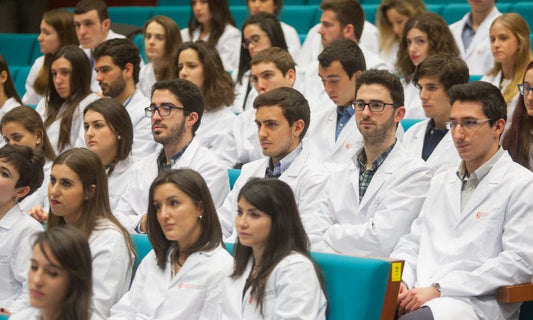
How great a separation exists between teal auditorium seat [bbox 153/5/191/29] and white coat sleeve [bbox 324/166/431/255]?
12.0 ft

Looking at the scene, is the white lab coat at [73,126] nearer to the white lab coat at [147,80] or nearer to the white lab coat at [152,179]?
the white lab coat at [147,80]

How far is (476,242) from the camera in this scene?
2.98 metres

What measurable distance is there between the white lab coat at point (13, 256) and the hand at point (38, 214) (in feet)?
1.37

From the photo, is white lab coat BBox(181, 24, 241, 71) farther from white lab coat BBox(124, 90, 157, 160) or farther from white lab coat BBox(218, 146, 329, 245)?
A: white lab coat BBox(218, 146, 329, 245)

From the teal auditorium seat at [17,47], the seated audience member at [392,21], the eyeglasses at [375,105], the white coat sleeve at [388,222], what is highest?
the seated audience member at [392,21]

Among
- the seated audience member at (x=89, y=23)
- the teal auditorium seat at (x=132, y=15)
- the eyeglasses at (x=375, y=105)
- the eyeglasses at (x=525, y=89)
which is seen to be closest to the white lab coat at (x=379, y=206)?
the eyeglasses at (x=375, y=105)

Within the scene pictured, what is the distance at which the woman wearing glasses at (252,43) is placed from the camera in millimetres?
5078

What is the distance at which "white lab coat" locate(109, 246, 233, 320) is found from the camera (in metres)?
2.89

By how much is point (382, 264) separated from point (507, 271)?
429 millimetres

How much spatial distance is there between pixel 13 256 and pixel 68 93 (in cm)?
166

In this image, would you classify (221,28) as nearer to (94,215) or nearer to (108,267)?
(94,215)

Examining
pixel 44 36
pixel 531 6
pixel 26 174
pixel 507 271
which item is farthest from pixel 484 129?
pixel 44 36

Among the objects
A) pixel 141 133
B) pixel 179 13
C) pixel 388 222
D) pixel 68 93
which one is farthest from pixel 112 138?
pixel 179 13

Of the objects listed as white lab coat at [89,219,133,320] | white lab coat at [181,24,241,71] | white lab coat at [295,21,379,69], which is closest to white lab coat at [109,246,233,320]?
white lab coat at [89,219,133,320]
